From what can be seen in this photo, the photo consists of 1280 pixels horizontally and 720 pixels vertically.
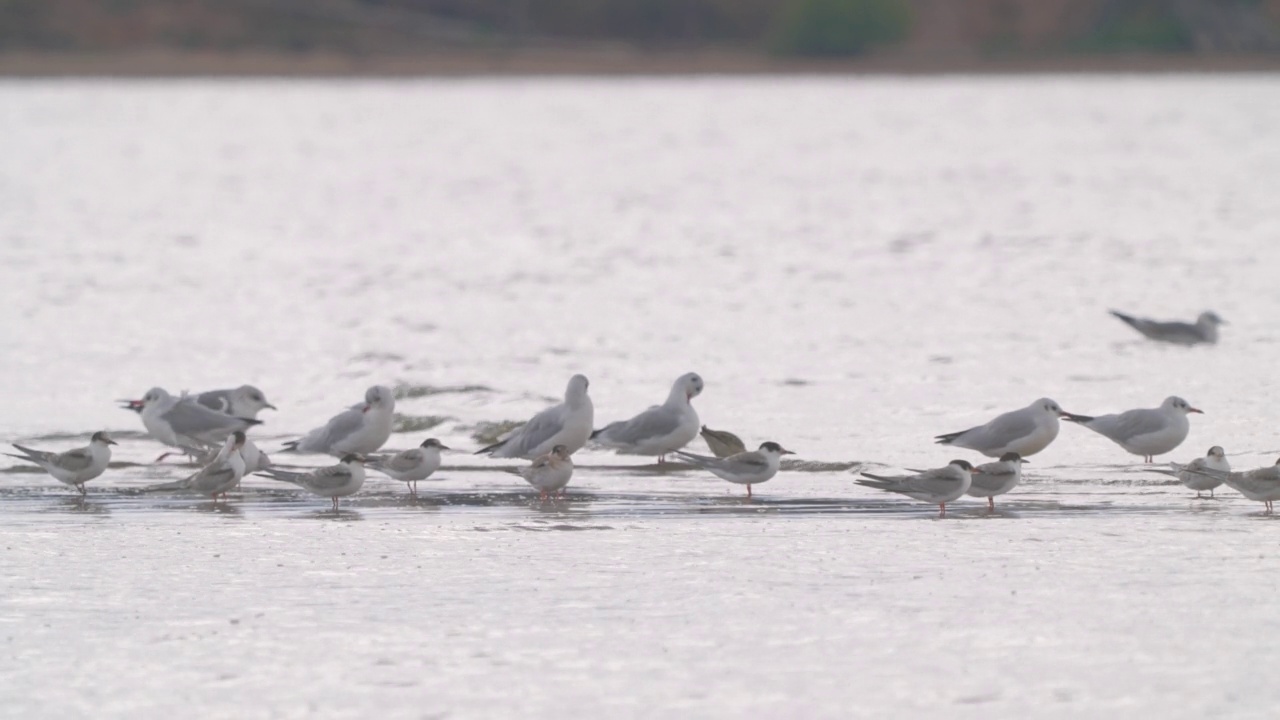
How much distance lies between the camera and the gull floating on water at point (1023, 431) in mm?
12648

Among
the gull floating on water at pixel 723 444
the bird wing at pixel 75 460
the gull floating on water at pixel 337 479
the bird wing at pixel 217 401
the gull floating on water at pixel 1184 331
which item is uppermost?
the gull floating on water at pixel 1184 331

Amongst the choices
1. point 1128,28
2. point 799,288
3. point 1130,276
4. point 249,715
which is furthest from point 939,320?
point 1128,28

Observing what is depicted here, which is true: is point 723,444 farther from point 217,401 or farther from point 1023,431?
point 217,401

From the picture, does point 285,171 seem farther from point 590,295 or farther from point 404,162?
point 590,295

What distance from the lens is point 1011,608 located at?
8.83 metres

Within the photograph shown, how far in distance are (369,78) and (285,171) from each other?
210ft

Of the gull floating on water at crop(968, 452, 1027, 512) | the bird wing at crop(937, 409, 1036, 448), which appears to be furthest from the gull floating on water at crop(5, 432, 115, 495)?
the bird wing at crop(937, 409, 1036, 448)

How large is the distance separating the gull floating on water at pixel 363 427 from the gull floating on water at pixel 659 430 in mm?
1350

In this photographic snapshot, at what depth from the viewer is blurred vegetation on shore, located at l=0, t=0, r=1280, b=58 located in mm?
104125

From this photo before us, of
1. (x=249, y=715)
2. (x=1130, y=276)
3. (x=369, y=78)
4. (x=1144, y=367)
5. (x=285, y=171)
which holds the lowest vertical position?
(x=249, y=715)

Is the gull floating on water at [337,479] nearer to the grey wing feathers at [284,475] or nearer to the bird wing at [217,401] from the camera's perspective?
the grey wing feathers at [284,475]

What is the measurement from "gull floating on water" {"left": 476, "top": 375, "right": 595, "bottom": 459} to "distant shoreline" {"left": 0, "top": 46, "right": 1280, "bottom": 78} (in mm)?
93174

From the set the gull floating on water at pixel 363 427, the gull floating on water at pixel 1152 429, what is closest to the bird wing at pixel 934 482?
the gull floating on water at pixel 1152 429

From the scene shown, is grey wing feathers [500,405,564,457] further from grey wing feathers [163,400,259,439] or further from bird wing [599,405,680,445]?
grey wing feathers [163,400,259,439]
